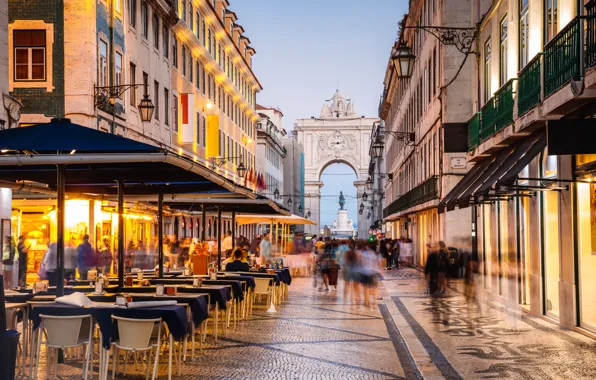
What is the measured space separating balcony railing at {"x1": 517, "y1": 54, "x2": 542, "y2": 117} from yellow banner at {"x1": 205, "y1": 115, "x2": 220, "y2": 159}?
32423 mm

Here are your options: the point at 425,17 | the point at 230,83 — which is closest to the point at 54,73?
the point at 425,17

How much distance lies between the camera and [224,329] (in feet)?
52.6

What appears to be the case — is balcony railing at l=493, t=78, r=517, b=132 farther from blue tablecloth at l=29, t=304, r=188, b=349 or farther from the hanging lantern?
blue tablecloth at l=29, t=304, r=188, b=349

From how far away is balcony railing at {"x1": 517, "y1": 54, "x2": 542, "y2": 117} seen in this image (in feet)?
54.1

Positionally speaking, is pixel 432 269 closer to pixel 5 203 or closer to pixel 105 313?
pixel 5 203

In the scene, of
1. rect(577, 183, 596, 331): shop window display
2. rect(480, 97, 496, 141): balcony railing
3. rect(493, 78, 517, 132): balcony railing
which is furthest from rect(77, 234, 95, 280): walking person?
rect(577, 183, 596, 331): shop window display

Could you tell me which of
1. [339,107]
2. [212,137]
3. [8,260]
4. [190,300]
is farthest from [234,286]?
[339,107]

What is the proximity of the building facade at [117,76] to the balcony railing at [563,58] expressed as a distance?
11421mm

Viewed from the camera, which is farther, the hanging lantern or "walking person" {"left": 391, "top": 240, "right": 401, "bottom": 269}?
"walking person" {"left": 391, "top": 240, "right": 401, "bottom": 269}

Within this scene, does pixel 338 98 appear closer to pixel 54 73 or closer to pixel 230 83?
pixel 230 83

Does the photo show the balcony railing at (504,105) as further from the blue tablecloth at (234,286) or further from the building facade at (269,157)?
the building facade at (269,157)

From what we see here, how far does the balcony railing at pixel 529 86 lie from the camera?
16.5 m

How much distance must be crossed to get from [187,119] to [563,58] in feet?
104

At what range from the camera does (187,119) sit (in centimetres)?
4431
